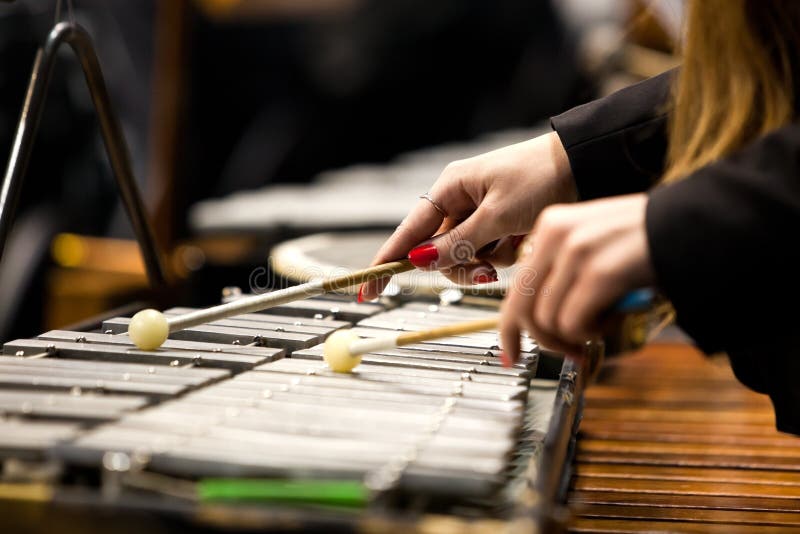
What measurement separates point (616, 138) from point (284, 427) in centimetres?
79

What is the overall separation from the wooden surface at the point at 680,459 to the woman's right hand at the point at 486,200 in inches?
15.1

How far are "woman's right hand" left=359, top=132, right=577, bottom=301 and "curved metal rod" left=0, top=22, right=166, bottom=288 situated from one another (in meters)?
0.50

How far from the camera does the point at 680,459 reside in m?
1.67

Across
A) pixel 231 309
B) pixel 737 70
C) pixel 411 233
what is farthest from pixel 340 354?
pixel 737 70

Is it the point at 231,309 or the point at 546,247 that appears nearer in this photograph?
the point at 546,247

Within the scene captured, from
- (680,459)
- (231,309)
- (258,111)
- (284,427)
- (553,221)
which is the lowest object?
(680,459)

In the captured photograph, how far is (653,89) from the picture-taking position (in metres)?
1.58

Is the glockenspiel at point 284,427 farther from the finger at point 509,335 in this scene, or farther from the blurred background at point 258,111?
the blurred background at point 258,111

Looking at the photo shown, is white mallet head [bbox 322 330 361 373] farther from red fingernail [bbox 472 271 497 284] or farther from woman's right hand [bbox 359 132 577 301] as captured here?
red fingernail [bbox 472 271 497 284]

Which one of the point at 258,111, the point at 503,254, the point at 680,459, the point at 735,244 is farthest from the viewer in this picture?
the point at 258,111

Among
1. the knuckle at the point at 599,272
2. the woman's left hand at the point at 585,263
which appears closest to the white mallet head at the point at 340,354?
the woman's left hand at the point at 585,263

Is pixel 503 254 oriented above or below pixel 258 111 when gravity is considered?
below

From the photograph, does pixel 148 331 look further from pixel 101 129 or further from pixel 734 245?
pixel 734 245

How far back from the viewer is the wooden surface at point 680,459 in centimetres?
135
